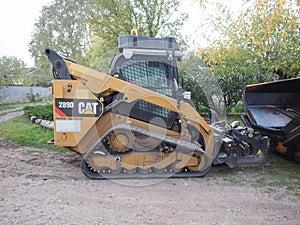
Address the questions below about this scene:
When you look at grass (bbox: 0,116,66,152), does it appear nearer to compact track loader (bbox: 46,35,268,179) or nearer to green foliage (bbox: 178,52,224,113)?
compact track loader (bbox: 46,35,268,179)

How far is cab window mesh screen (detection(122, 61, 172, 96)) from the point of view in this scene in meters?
4.51

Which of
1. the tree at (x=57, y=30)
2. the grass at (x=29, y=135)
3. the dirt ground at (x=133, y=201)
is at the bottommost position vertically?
the dirt ground at (x=133, y=201)

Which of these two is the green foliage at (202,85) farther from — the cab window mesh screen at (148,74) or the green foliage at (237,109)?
the cab window mesh screen at (148,74)

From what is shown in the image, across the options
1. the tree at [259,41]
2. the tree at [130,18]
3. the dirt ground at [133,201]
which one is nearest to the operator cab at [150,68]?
the dirt ground at [133,201]

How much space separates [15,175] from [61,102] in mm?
1384

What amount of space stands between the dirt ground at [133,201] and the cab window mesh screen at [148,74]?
1427 mm

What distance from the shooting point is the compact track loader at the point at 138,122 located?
414 cm

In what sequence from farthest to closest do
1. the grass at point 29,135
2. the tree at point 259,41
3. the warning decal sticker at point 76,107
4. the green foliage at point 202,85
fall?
the green foliage at point 202,85 → the tree at point 259,41 → the grass at point 29,135 → the warning decal sticker at point 76,107

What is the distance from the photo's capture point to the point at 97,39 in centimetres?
1158

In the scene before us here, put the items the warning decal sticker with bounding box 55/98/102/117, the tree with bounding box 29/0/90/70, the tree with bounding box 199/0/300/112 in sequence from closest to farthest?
the warning decal sticker with bounding box 55/98/102/117 → the tree with bounding box 199/0/300/112 → the tree with bounding box 29/0/90/70

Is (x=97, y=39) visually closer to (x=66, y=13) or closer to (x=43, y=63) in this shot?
(x=43, y=63)

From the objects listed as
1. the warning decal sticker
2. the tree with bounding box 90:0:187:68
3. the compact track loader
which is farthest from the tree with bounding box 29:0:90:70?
the warning decal sticker

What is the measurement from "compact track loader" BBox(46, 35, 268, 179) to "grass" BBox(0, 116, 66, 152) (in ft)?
7.01

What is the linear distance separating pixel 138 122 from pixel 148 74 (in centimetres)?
77
